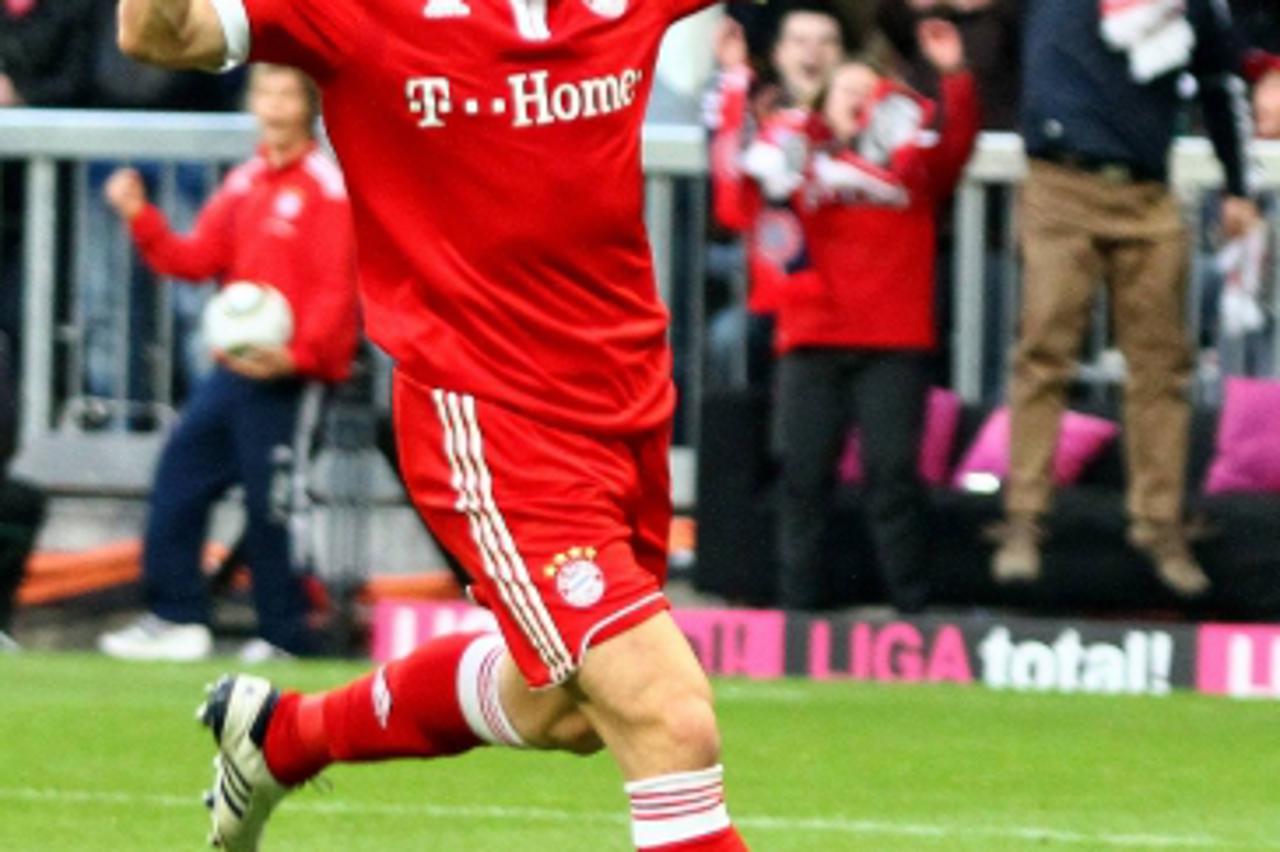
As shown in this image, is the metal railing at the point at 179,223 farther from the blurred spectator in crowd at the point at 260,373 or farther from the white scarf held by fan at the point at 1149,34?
the white scarf held by fan at the point at 1149,34

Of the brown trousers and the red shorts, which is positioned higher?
the red shorts

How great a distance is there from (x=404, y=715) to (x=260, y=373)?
6009mm

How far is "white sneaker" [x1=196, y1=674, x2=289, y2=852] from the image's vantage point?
759 cm

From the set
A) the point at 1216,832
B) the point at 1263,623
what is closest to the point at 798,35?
the point at 1263,623

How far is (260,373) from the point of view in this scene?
13.2 metres

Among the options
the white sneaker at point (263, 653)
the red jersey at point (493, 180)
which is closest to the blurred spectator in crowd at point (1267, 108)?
the white sneaker at point (263, 653)

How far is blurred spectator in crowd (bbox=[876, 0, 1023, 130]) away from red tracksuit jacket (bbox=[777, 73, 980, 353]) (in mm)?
757

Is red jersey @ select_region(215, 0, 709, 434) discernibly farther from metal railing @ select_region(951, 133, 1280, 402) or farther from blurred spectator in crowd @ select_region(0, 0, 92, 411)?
blurred spectator in crowd @ select_region(0, 0, 92, 411)

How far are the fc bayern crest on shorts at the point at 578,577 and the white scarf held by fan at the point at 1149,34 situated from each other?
6.13 meters

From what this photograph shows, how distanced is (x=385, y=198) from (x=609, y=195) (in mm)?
406

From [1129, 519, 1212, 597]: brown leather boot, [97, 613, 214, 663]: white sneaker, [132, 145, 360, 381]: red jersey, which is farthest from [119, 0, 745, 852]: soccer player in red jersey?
[97, 613, 214, 663]: white sneaker

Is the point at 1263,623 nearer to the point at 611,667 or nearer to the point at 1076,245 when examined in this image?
the point at 1076,245

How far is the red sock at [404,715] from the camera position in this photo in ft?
23.6

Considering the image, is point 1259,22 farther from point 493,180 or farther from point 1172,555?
point 493,180
